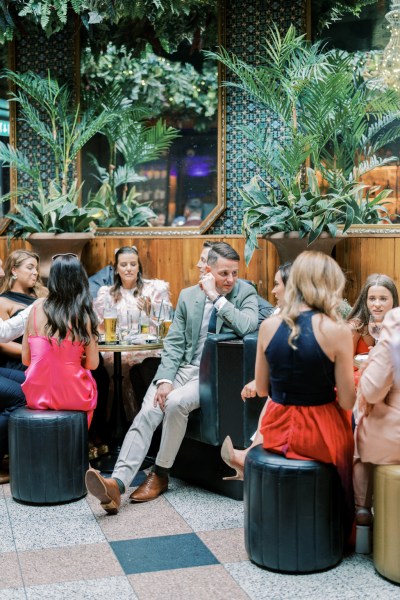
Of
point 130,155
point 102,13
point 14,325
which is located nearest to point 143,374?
point 14,325

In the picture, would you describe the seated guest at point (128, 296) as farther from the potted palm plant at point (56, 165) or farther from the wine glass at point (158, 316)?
the potted palm plant at point (56, 165)

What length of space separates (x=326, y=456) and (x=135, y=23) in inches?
209

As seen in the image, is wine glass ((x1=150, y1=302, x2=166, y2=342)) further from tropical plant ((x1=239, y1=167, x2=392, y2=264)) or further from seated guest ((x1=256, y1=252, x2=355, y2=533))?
seated guest ((x1=256, y1=252, x2=355, y2=533))

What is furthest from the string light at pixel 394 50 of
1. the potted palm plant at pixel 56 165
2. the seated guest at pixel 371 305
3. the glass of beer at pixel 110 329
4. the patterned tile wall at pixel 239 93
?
the glass of beer at pixel 110 329

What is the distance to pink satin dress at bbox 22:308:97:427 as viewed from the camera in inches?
191

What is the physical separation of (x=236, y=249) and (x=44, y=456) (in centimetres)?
298

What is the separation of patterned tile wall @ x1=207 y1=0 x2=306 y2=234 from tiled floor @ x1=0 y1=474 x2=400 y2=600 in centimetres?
321

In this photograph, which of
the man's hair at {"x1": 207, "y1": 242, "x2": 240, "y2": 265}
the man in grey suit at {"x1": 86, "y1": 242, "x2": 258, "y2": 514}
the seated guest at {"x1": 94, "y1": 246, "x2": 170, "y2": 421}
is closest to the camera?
the man in grey suit at {"x1": 86, "y1": 242, "x2": 258, "y2": 514}

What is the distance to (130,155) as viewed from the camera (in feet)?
25.8

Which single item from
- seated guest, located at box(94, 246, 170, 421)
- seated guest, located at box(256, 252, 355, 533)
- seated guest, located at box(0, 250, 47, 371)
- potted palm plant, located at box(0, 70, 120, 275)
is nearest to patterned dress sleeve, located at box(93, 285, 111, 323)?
seated guest, located at box(94, 246, 170, 421)

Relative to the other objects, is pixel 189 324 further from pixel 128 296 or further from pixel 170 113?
pixel 170 113

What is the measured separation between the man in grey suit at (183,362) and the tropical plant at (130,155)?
2.70 m

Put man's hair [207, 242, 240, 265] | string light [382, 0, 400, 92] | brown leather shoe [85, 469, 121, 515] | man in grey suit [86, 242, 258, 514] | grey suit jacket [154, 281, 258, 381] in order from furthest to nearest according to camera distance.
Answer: string light [382, 0, 400, 92]
grey suit jacket [154, 281, 258, 381]
man's hair [207, 242, 240, 265]
man in grey suit [86, 242, 258, 514]
brown leather shoe [85, 469, 121, 515]

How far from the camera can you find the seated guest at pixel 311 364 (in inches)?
145
